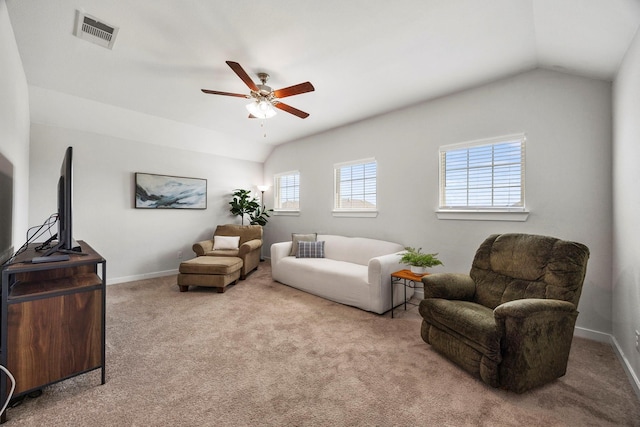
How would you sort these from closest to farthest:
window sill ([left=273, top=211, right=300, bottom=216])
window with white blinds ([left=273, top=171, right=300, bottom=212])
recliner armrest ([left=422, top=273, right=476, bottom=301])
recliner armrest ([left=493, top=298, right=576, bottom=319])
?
1. recliner armrest ([left=493, top=298, right=576, bottom=319])
2. recliner armrest ([left=422, top=273, right=476, bottom=301])
3. window sill ([left=273, top=211, right=300, bottom=216])
4. window with white blinds ([left=273, top=171, right=300, bottom=212])

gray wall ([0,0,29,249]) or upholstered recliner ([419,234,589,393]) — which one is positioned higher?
gray wall ([0,0,29,249])

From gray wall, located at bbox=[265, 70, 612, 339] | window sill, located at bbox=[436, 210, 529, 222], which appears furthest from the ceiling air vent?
window sill, located at bbox=[436, 210, 529, 222]

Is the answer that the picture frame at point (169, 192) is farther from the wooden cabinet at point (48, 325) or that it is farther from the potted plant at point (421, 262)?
the potted plant at point (421, 262)

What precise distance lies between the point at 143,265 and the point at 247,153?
3.04 metres

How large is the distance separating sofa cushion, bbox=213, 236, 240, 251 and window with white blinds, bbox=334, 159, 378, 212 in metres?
2.01

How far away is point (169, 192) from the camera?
4.91 m

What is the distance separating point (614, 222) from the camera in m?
2.38

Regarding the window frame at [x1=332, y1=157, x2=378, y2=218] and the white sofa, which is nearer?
the white sofa

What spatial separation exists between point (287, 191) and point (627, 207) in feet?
16.8

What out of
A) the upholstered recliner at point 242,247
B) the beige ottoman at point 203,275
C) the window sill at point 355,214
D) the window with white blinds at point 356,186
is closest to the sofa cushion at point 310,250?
the window sill at point 355,214

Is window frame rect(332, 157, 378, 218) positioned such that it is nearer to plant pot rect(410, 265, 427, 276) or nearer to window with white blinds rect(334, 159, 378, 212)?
window with white blinds rect(334, 159, 378, 212)

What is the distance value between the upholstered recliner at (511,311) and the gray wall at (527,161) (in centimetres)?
77

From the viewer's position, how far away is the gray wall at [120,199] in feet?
12.3

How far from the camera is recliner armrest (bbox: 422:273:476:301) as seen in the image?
233 cm
